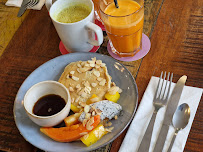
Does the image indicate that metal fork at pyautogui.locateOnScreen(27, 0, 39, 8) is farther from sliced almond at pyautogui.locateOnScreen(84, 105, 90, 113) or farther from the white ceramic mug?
sliced almond at pyautogui.locateOnScreen(84, 105, 90, 113)

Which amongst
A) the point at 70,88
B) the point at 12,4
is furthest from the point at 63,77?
the point at 12,4

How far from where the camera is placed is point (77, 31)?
1097mm

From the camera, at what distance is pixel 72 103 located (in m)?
0.97

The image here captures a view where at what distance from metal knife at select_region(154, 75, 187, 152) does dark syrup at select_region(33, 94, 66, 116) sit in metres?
0.35

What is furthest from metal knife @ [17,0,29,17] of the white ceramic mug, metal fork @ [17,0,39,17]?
the white ceramic mug

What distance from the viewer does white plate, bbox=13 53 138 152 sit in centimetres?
88

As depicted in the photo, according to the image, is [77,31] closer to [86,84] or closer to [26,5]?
[86,84]

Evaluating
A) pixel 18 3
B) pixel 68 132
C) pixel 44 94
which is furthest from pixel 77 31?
pixel 18 3

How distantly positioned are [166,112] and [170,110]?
2cm

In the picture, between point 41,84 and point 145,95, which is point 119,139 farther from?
point 41,84

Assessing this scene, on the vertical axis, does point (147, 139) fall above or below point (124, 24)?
below

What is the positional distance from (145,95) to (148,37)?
0.32 m

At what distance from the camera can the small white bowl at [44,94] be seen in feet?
2.91

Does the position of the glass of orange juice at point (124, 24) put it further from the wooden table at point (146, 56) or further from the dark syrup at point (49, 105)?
the dark syrup at point (49, 105)
